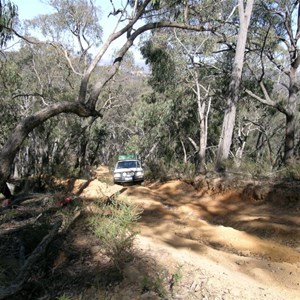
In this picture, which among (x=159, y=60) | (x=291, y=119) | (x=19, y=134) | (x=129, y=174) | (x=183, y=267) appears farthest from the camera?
(x=159, y=60)

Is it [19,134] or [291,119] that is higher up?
[291,119]

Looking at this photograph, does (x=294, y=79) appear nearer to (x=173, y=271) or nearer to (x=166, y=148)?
(x=173, y=271)

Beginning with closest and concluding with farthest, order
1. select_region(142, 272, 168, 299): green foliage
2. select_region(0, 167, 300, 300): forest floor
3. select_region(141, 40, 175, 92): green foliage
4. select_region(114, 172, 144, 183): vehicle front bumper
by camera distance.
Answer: select_region(142, 272, 168, 299): green foliage, select_region(0, 167, 300, 300): forest floor, select_region(141, 40, 175, 92): green foliage, select_region(114, 172, 144, 183): vehicle front bumper

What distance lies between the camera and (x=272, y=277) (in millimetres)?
4469

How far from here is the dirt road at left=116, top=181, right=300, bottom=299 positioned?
391 cm

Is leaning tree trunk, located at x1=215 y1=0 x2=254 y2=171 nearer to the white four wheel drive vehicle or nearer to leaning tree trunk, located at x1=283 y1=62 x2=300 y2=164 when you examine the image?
leaning tree trunk, located at x1=283 y1=62 x2=300 y2=164

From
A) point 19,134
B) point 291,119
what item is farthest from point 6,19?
point 291,119

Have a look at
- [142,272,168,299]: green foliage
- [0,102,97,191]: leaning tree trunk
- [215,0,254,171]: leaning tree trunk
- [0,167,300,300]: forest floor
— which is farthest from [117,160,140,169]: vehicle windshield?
[142,272,168,299]: green foliage

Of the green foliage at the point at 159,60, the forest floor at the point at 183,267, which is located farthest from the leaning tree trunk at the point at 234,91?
the green foliage at the point at 159,60

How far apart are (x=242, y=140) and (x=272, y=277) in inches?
1074

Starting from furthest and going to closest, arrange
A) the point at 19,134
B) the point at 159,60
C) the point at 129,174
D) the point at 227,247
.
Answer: the point at 159,60 → the point at 129,174 → the point at 227,247 → the point at 19,134

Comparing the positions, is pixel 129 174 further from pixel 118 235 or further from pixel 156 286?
pixel 156 286

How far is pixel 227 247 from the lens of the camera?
6.29 m

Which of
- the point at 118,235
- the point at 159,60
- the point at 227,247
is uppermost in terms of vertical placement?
the point at 159,60
